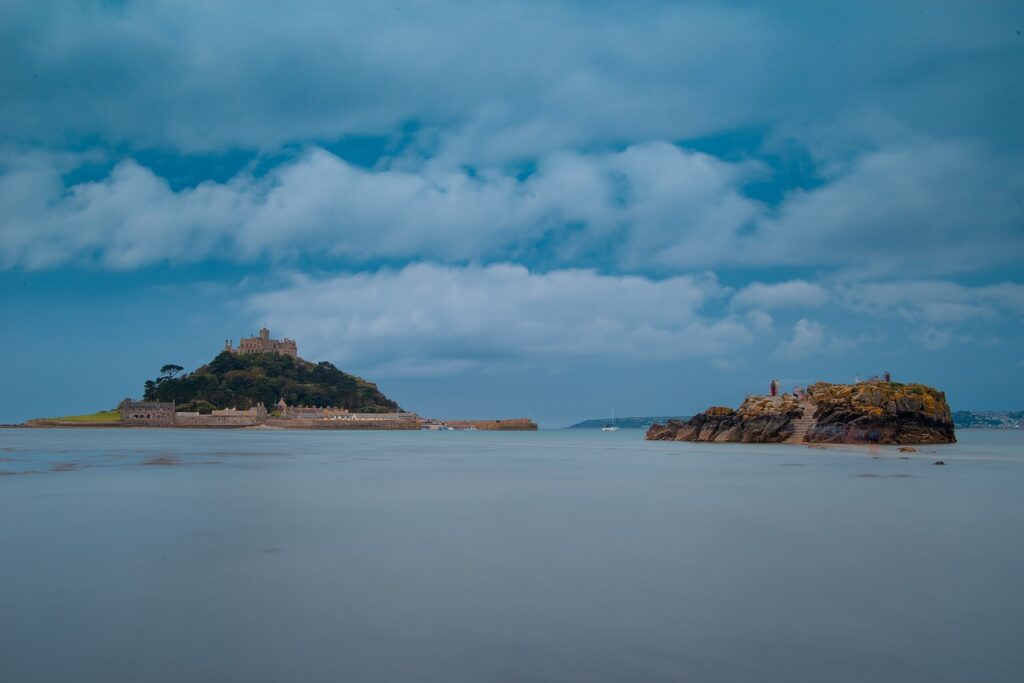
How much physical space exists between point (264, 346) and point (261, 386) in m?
27.5

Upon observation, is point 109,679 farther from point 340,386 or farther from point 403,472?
point 340,386

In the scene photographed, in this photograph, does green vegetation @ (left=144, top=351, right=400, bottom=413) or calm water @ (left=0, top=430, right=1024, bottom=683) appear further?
green vegetation @ (left=144, top=351, right=400, bottom=413)

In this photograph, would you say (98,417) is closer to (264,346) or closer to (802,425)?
(264,346)

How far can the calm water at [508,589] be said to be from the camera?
17.7 ft

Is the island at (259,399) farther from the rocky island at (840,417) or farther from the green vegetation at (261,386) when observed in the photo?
the rocky island at (840,417)

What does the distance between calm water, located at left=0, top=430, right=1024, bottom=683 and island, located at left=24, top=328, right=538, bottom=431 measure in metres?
139

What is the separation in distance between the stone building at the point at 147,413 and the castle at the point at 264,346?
1424 inches

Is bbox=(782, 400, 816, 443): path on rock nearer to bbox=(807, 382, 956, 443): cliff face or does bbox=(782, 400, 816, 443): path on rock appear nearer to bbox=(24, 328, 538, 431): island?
bbox=(807, 382, 956, 443): cliff face

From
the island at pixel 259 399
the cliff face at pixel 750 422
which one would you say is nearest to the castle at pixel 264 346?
the island at pixel 259 399

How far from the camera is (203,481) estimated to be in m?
20.8

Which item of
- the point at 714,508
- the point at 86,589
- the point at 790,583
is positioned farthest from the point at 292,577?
the point at 714,508

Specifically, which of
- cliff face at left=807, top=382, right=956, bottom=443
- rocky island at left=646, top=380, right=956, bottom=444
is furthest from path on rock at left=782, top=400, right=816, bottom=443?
cliff face at left=807, top=382, right=956, bottom=443

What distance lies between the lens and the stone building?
14362 centimetres

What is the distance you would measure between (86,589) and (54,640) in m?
1.99
